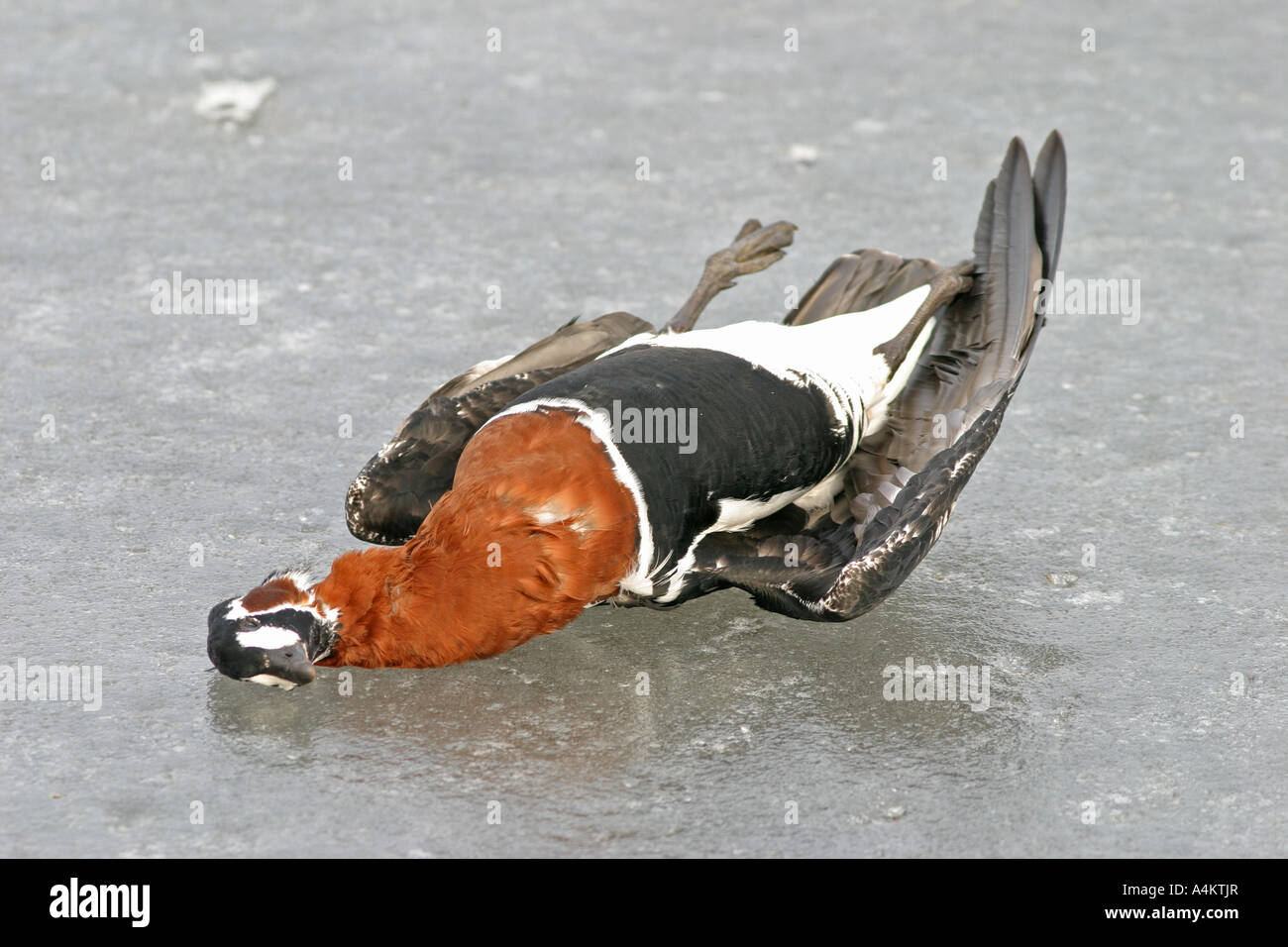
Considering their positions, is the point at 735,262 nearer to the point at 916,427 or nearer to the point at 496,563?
the point at 916,427

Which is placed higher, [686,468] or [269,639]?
[686,468]

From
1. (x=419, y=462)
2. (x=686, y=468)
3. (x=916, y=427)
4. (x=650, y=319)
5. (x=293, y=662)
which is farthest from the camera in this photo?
(x=650, y=319)

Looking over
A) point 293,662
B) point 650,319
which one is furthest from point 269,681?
point 650,319

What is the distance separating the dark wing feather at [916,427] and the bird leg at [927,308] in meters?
0.06

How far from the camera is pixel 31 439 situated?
520cm

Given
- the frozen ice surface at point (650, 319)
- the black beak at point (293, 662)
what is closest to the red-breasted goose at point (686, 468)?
the black beak at point (293, 662)

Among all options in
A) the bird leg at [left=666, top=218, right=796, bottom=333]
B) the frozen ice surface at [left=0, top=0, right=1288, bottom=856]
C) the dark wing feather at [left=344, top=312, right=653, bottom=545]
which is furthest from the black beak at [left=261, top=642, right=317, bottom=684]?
the bird leg at [left=666, top=218, right=796, bottom=333]

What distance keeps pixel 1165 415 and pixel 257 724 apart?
3.08m

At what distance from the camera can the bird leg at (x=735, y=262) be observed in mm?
5227

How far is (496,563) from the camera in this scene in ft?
12.6

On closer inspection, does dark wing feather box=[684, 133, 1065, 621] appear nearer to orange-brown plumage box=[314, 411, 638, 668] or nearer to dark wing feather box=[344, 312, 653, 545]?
orange-brown plumage box=[314, 411, 638, 668]

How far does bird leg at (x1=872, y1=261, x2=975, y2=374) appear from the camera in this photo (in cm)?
471

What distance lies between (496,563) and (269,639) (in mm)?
532

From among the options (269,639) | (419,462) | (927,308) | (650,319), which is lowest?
(269,639)
